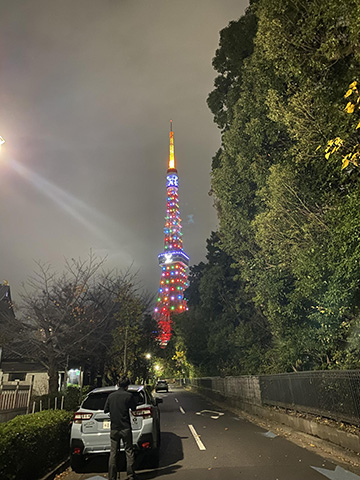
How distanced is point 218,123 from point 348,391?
52.1 feet

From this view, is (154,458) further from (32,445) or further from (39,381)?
(39,381)

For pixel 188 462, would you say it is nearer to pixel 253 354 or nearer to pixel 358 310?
pixel 358 310

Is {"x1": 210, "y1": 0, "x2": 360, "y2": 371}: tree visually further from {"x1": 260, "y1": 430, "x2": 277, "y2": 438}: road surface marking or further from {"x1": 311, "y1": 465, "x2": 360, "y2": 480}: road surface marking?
{"x1": 311, "y1": 465, "x2": 360, "y2": 480}: road surface marking

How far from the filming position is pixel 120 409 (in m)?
5.44

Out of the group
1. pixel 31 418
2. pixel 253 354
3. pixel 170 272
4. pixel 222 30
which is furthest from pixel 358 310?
pixel 170 272

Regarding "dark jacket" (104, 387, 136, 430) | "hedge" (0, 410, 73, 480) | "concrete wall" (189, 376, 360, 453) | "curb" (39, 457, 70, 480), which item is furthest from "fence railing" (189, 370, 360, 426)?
"hedge" (0, 410, 73, 480)

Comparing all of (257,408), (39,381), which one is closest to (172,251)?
(39,381)

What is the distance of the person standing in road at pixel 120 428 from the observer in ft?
17.0

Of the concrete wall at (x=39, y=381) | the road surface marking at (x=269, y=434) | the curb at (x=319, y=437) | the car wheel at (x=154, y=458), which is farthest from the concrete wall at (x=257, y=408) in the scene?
the concrete wall at (x=39, y=381)

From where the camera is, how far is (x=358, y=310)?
28.5 feet

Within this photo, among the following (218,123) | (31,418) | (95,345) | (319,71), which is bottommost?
(31,418)

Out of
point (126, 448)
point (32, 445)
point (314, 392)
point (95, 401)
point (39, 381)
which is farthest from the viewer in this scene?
point (39, 381)

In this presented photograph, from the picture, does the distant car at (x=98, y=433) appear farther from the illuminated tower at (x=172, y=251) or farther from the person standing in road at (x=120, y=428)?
the illuminated tower at (x=172, y=251)

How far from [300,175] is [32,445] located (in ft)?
31.3
